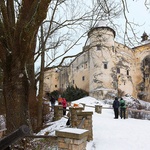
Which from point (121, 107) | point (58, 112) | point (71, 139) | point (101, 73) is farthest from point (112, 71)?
point (71, 139)

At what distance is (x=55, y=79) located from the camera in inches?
2539

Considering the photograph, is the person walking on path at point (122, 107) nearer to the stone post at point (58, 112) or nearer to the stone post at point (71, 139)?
the stone post at point (58, 112)

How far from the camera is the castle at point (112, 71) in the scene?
3872 cm

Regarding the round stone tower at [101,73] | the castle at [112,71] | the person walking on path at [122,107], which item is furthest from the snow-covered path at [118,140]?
the round stone tower at [101,73]

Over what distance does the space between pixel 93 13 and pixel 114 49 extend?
3020 cm

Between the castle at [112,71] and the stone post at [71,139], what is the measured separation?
31.3 meters

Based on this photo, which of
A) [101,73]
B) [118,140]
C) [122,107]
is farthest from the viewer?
[101,73]

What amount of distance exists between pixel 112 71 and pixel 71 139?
36474 millimetres

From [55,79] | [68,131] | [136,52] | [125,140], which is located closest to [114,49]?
[136,52]

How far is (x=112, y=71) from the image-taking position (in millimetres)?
40562

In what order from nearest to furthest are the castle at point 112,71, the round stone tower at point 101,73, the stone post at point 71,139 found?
the stone post at point 71,139 < the round stone tower at point 101,73 < the castle at point 112,71

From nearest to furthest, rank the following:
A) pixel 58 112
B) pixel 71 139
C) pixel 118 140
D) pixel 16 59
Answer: pixel 71 139 < pixel 16 59 < pixel 118 140 < pixel 58 112

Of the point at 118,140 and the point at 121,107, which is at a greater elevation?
the point at 121,107

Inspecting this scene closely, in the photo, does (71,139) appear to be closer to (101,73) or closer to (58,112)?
(58,112)
